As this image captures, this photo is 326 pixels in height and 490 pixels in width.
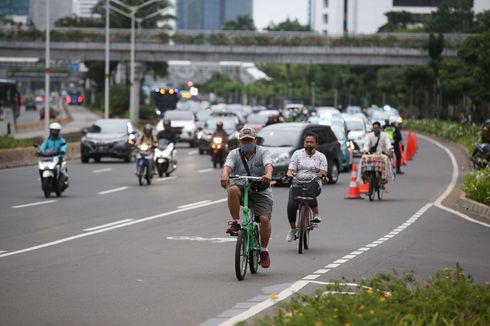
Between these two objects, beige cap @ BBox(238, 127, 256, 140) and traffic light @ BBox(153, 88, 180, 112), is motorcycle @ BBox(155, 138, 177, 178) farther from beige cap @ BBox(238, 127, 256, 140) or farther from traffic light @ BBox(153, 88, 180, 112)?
beige cap @ BBox(238, 127, 256, 140)

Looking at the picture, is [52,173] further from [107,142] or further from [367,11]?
[367,11]

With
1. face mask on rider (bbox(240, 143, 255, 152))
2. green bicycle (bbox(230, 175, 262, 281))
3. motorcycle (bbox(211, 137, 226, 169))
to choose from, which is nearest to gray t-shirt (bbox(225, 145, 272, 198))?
face mask on rider (bbox(240, 143, 255, 152))

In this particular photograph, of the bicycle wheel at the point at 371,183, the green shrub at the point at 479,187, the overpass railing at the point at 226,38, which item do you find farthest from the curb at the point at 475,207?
the overpass railing at the point at 226,38

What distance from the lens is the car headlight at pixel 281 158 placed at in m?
33.6

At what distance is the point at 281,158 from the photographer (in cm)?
3372

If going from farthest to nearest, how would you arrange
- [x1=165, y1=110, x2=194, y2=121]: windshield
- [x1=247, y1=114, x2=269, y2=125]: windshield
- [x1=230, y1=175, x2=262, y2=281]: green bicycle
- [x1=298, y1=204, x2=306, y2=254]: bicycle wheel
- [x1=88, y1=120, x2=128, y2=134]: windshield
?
[x1=247, y1=114, x2=269, y2=125]: windshield → [x1=165, y1=110, x2=194, y2=121]: windshield → [x1=88, y1=120, x2=128, y2=134]: windshield → [x1=298, y1=204, x2=306, y2=254]: bicycle wheel → [x1=230, y1=175, x2=262, y2=281]: green bicycle

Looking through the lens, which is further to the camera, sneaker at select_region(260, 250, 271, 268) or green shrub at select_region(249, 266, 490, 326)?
sneaker at select_region(260, 250, 271, 268)

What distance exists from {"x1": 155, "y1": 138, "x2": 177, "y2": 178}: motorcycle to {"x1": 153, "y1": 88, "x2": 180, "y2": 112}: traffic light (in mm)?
21557

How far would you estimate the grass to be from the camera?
60559 mm

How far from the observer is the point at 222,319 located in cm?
1120

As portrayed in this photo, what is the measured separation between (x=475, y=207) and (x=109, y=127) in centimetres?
2263

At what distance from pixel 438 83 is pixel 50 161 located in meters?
69.7

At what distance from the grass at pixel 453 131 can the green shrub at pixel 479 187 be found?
2190 centimetres

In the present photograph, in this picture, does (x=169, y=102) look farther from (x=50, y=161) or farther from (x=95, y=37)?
(x=50, y=161)
